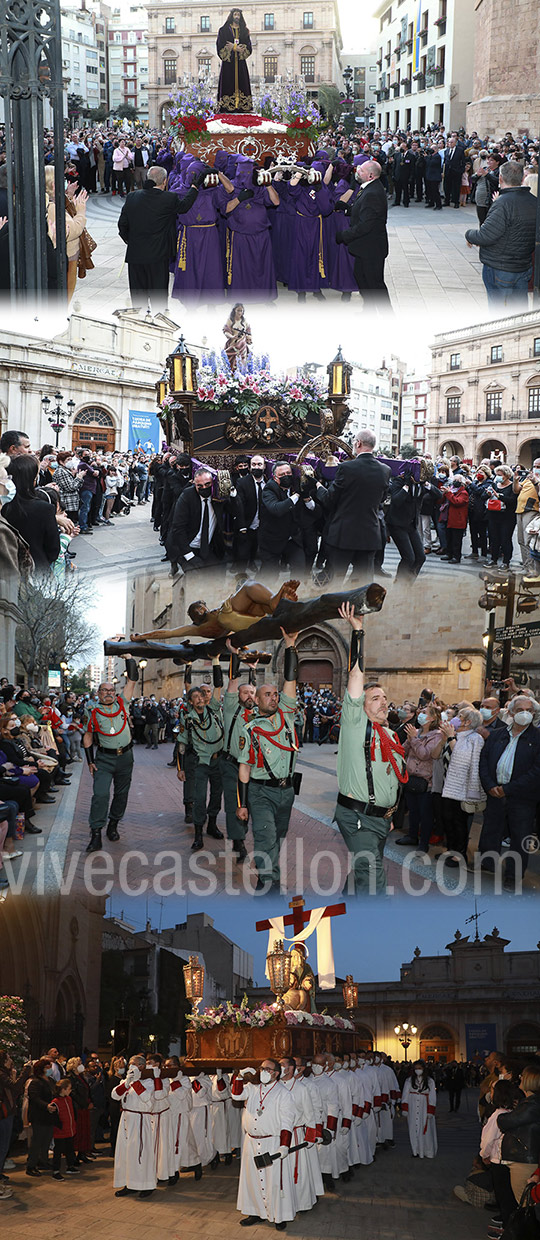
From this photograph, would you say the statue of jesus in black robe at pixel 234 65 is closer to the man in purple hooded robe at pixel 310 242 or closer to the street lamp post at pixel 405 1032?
the man in purple hooded robe at pixel 310 242

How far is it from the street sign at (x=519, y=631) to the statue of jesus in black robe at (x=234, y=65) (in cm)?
654

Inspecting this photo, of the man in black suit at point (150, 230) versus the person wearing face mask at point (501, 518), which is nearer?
the person wearing face mask at point (501, 518)

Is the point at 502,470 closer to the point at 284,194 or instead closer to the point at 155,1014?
the point at 284,194

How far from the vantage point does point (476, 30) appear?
10633 millimetres

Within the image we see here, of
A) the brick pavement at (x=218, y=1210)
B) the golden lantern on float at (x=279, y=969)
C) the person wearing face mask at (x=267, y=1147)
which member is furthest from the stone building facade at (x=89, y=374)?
the brick pavement at (x=218, y=1210)

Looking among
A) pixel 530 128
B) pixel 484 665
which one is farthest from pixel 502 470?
pixel 530 128

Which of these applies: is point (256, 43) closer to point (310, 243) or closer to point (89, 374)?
point (310, 243)

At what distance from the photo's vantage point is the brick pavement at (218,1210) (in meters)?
5.68

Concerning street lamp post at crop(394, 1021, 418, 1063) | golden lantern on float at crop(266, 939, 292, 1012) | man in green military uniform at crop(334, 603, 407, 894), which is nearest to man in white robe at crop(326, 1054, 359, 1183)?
golden lantern on float at crop(266, 939, 292, 1012)

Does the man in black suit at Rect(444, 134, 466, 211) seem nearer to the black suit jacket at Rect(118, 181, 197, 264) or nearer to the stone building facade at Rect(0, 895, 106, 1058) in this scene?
the black suit jacket at Rect(118, 181, 197, 264)

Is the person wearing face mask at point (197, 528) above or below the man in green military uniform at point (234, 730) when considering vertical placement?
above

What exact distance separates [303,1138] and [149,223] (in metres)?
8.74

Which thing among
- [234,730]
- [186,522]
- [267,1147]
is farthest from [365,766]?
[186,522]

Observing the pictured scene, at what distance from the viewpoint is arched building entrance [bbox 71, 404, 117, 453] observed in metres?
9.31
